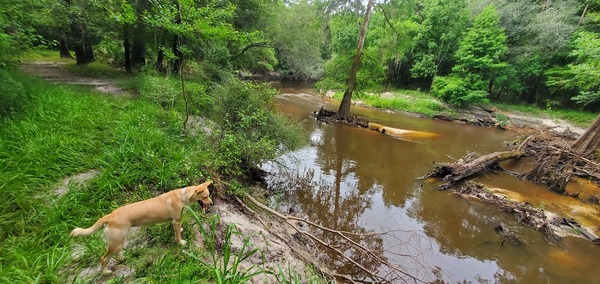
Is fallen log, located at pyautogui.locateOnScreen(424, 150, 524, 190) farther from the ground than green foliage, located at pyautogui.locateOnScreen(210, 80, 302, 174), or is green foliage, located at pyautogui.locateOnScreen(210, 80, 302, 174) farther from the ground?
green foliage, located at pyautogui.locateOnScreen(210, 80, 302, 174)

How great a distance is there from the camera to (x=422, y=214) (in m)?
5.96

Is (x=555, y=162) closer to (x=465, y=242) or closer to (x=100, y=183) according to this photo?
(x=465, y=242)

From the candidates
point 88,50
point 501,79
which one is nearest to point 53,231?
point 88,50

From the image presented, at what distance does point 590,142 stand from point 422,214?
8782mm

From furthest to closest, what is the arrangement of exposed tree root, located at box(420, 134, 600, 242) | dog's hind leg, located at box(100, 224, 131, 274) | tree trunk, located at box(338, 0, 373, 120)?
tree trunk, located at box(338, 0, 373, 120) → exposed tree root, located at box(420, 134, 600, 242) → dog's hind leg, located at box(100, 224, 131, 274)

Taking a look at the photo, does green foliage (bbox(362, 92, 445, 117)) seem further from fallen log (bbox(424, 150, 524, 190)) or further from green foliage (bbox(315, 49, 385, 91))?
fallen log (bbox(424, 150, 524, 190))

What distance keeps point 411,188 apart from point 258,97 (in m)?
5.42

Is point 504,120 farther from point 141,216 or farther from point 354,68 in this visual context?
point 141,216

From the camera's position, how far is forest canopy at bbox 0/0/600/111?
8148 millimetres

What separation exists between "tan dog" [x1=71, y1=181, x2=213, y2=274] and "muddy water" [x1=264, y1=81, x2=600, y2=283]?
9.58 feet

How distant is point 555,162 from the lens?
827 centimetres

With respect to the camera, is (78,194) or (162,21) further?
(162,21)

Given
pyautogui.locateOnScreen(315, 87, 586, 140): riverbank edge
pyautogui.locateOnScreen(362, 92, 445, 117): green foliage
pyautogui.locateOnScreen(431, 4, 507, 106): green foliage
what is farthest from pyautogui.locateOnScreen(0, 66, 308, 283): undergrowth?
pyautogui.locateOnScreen(431, 4, 507, 106): green foliage

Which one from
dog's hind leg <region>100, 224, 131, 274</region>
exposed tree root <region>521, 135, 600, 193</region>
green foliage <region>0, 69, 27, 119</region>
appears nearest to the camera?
dog's hind leg <region>100, 224, 131, 274</region>
